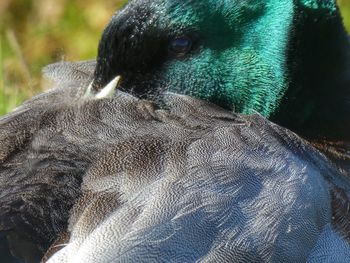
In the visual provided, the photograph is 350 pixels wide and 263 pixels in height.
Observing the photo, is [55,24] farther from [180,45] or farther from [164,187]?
[164,187]

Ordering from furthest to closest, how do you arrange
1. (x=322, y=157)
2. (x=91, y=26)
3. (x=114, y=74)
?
(x=91, y=26) < (x=114, y=74) < (x=322, y=157)

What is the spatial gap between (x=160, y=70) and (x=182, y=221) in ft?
3.09

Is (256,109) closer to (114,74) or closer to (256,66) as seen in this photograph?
(256,66)

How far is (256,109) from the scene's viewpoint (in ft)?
11.8

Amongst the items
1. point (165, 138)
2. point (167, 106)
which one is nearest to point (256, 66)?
point (167, 106)

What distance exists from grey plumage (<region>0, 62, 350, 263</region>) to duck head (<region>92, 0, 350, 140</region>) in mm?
304

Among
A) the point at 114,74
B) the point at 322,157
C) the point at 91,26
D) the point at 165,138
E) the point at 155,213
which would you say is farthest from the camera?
the point at 91,26

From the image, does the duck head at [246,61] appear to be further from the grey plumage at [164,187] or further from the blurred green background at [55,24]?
the blurred green background at [55,24]

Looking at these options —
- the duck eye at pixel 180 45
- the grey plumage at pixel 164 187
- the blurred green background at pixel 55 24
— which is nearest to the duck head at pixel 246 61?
the duck eye at pixel 180 45

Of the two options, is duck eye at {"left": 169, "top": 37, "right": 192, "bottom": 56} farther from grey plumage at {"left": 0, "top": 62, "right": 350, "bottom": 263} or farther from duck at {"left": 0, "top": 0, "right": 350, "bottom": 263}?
grey plumage at {"left": 0, "top": 62, "right": 350, "bottom": 263}

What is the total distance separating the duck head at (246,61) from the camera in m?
3.56

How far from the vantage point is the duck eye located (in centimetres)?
355

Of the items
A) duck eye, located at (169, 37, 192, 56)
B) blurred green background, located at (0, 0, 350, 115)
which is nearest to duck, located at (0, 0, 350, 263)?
duck eye, located at (169, 37, 192, 56)

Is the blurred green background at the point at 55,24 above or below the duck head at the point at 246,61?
below
